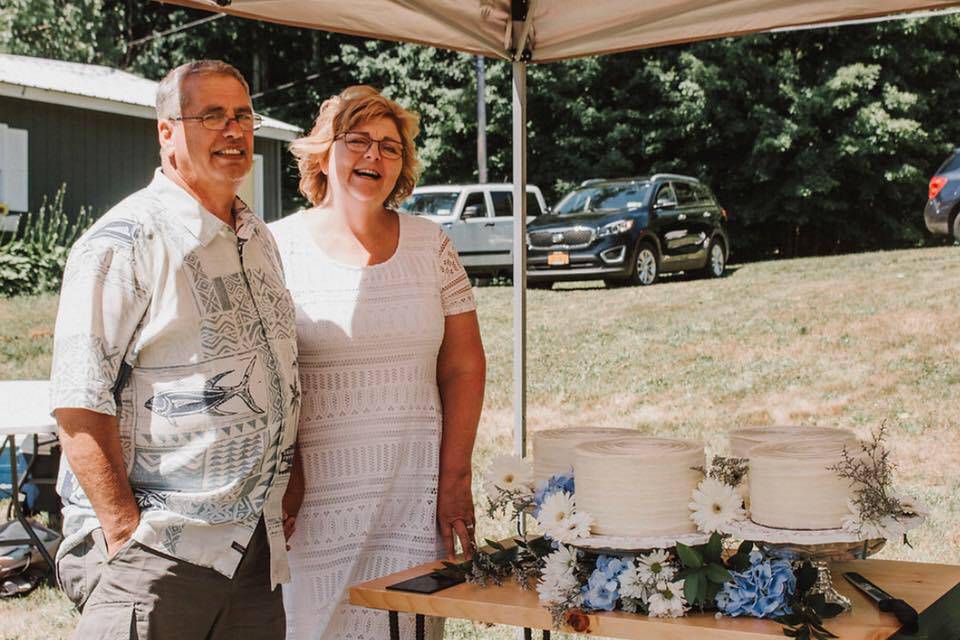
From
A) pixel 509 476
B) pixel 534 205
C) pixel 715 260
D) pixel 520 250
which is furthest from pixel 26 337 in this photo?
pixel 509 476

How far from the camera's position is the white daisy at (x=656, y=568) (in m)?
2.12

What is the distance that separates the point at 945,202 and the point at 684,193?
3567mm

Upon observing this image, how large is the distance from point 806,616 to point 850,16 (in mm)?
1922

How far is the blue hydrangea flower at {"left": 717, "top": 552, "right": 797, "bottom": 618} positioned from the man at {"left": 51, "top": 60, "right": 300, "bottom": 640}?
3.03 ft

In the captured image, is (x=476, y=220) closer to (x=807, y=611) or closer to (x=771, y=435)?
(x=771, y=435)

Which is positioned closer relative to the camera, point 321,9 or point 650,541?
point 650,541

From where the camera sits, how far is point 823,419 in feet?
30.0

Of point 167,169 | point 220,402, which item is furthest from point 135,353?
point 167,169

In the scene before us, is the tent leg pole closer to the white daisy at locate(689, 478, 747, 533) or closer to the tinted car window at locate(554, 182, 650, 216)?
the white daisy at locate(689, 478, 747, 533)

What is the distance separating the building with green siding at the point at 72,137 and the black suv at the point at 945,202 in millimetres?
8255

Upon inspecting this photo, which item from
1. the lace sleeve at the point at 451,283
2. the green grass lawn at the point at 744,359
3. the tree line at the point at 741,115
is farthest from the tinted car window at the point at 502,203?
the lace sleeve at the point at 451,283

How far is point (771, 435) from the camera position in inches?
98.3

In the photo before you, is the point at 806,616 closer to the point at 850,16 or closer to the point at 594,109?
the point at 850,16

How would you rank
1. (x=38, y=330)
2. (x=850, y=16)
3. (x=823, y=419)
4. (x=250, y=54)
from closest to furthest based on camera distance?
(x=850, y=16)
(x=823, y=419)
(x=38, y=330)
(x=250, y=54)
